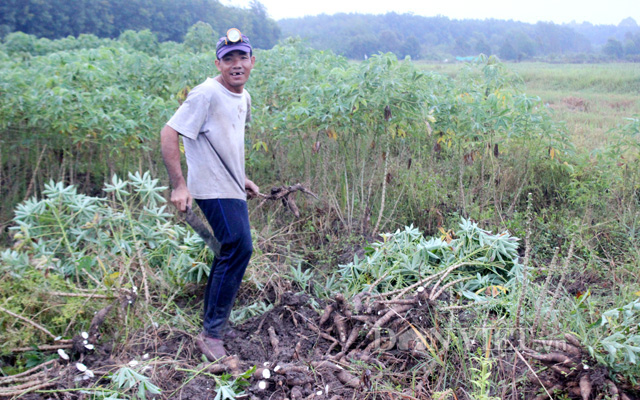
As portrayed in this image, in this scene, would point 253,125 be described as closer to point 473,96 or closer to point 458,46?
point 473,96

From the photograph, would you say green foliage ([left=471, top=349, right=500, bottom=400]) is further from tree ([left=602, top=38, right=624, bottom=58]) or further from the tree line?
tree ([left=602, top=38, right=624, bottom=58])

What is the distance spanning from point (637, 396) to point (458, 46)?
2955 centimetres

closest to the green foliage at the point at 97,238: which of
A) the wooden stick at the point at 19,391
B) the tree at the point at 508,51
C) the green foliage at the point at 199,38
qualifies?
the wooden stick at the point at 19,391

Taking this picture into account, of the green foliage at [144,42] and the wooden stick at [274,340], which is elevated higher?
the green foliage at [144,42]

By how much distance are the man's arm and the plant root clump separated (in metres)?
1.92

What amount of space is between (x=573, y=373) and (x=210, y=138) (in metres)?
2.18

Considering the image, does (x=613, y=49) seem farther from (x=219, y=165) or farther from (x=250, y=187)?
(x=219, y=165)

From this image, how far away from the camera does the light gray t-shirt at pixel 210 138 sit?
9.08ft

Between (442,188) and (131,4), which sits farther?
(131,4)

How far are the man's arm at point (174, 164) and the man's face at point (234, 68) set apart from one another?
1.43 feet

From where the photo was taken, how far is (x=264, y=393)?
2582 millimetres

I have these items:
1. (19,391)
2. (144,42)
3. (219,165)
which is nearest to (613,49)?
(144,42)

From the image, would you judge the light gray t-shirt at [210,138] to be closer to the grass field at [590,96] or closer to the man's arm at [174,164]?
the man's arm at [174,164]

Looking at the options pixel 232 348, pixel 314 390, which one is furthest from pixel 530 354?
pixel 232 348
